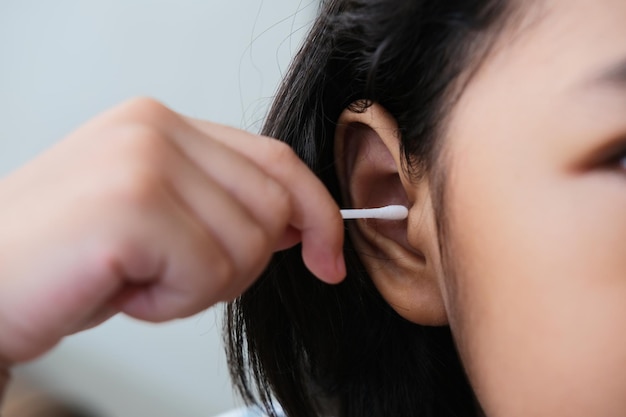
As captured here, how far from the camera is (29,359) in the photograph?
415 millimetres

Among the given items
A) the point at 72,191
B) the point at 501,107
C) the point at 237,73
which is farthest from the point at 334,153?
the point at 237,73

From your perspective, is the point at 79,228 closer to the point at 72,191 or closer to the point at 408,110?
the point at 72,191

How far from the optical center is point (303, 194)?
0.49 m

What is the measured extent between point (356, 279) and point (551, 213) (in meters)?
0.29

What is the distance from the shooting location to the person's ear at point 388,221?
0.61 meters

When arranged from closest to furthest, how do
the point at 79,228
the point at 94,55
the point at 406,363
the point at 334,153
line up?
the point at 79,228, the point at 334,153, the point at 406,363, the point at 94,55

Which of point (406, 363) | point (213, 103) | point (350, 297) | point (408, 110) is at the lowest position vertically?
point (406, 363)

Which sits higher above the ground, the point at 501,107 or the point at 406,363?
the point at 501,107

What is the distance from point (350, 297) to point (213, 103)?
Answer: 2.45ft

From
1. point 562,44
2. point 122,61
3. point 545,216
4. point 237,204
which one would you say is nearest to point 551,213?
point 545,216

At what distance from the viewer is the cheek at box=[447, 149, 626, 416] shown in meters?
0.46

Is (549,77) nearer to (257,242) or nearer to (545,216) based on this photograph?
(545,216)

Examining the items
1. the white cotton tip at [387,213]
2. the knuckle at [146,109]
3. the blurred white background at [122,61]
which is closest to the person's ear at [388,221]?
the white cotton tip at [387,213]

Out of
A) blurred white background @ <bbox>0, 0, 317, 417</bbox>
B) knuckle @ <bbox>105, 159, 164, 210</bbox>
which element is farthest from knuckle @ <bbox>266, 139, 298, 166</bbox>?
blurred white background @ <bbox>0, 0, 317, 417</bbox>
